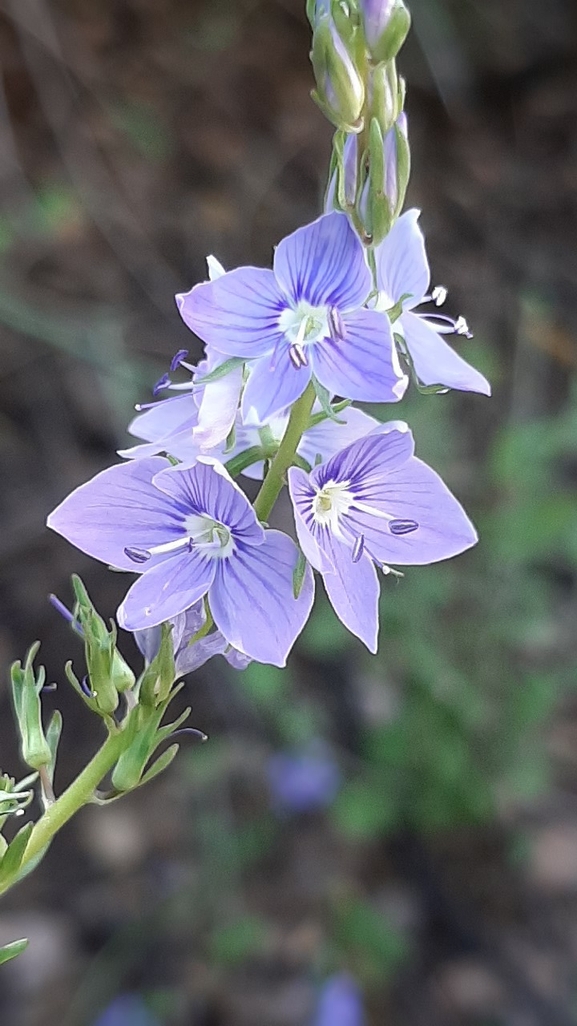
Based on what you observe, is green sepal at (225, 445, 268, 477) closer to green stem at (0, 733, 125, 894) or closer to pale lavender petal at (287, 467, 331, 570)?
pale lavender petal at (287, 467, 331, 570)

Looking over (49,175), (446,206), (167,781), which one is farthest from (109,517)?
(446,206)

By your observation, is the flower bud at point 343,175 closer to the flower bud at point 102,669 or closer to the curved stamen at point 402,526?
the curved stamen at point 402,526

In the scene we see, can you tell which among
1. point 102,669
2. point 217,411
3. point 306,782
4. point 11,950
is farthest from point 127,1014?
point 217,411

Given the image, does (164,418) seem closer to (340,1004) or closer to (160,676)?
(160,676)

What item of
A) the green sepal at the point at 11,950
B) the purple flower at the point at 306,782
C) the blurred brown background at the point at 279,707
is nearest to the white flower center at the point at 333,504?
the green sepal at the point at 11,950

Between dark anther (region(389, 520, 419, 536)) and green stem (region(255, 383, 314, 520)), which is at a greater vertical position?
green stem (region(255, 383, 314, 520))

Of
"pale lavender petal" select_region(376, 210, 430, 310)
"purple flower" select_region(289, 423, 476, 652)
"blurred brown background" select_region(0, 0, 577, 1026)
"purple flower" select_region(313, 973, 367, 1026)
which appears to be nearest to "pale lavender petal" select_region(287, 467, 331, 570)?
"purple flower" select_region(289, 423, 476, 652)

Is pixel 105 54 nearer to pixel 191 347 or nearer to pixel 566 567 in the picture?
pixel 191 347
